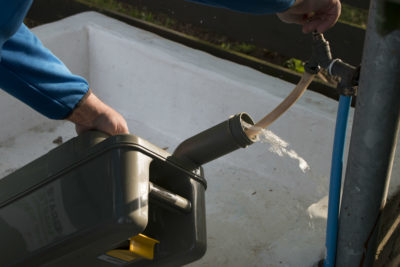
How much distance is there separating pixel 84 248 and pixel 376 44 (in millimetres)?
679

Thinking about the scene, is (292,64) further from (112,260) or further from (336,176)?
(112,260)

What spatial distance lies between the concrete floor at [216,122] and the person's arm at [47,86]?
0.51 m

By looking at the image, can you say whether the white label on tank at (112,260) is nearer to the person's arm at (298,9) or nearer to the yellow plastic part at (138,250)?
the yellow plastic part at (138,250)

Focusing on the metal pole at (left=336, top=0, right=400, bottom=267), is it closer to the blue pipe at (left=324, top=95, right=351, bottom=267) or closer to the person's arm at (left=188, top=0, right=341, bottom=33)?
the blue pipe at (left=324, top=95, right=351, bottom=267)

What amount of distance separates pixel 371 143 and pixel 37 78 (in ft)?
2.61

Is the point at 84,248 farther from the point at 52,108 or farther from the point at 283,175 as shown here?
the point at 283,175

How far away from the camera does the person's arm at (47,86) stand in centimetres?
135

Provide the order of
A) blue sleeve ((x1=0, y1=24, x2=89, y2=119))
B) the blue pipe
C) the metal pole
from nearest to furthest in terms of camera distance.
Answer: the metal pole, the blue pipe, blue sleeve ((x1=0, y1=24, x2=89, y2=119))

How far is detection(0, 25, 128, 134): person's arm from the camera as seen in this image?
4.43 feet

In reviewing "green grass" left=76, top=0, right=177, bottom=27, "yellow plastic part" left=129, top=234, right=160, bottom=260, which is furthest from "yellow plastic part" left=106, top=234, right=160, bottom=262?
"green grass" left=76, top=0, right=177, bottom=27

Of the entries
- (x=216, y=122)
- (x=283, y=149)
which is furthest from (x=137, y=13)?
(x=283, y=149)

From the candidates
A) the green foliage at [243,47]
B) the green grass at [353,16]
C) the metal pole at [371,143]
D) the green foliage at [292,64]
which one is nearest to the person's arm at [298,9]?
the metal pole at [371,143]

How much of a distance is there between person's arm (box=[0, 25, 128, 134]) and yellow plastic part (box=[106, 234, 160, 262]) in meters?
0.35

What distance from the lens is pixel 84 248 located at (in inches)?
44.9
